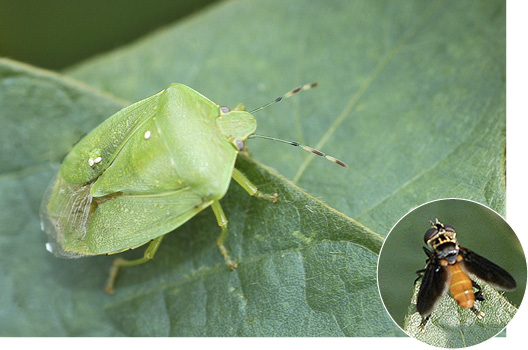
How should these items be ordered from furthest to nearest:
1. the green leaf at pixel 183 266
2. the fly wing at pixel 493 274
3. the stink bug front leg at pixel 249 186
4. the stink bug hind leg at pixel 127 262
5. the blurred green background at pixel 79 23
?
the blurred green background at pixel 79 23
the stink bug hind leg at pixel 127 262
the stink bug front leg at pixel 249 186
the green leaf at pixel 183 266
the fly wing at pixel 493 274

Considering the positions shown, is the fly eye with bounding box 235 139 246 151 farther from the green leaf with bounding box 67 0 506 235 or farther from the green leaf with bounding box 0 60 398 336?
the green leaf with bounding box 67 0 506 235

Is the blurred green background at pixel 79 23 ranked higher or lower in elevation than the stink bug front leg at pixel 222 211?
higher

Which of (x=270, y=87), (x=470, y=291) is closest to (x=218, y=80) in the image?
(x=270, y=87)

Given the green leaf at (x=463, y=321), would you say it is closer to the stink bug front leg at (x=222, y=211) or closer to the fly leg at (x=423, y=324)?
the fly leg at (x=423, y=324)

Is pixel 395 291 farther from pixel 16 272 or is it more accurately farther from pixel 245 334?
pixel 16 272

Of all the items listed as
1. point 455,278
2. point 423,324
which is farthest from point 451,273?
point 423,324

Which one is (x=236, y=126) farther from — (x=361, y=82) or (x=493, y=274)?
(x=493, y=274)

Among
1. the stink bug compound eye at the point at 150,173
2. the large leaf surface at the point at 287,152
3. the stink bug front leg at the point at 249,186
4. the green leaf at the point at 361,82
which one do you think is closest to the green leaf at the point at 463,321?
the large leaf surface at the point at 287,152
